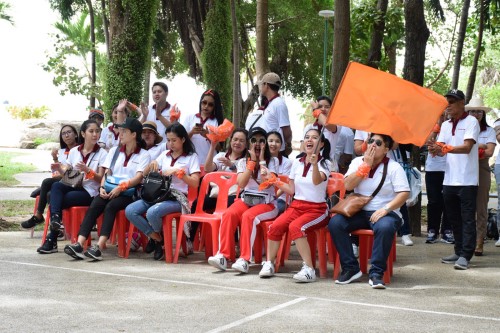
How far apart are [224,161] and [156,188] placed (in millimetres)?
756

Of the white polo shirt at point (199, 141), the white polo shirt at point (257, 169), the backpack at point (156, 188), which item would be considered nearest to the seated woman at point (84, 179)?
the backpack at point (156, 188)

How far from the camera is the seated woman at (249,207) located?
316 inches

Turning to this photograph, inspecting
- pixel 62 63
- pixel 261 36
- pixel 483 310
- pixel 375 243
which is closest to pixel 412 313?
pixel 483 310

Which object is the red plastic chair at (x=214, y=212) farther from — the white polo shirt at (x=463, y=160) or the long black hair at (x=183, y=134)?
the white polo shirt at (x=463, y=160)

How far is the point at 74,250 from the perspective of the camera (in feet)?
28.1

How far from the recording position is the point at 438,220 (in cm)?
1052

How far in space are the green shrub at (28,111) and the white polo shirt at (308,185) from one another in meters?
47.1

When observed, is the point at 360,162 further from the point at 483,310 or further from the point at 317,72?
the point at 317,72

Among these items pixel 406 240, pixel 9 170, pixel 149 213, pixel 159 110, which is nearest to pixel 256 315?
pixel 149 213

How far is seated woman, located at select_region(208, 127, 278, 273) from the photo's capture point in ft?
26.4

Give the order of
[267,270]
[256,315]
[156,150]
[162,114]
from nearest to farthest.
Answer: [256,315], [267,270], [156,150], [162,114]

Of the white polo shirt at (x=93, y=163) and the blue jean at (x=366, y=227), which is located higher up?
the white polo shirt at (x=93, y=163)

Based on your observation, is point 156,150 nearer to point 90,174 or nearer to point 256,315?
point 90,174

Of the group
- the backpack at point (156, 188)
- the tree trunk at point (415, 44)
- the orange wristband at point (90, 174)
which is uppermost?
the tree trunk at point (415, 44)
